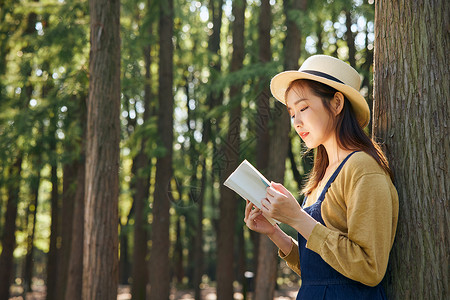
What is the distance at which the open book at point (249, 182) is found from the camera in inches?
93.7

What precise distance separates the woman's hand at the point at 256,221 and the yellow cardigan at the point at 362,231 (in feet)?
1.52

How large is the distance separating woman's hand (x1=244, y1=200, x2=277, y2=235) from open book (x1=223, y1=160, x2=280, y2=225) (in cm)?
23

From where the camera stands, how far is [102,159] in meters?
7.80

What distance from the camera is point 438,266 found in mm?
2535

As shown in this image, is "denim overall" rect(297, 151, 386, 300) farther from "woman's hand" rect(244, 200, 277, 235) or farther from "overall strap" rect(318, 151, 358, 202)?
Answer: "woman's hand" rect(244, 200, 277, 235)

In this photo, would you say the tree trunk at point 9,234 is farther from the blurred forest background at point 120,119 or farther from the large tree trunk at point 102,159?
the large tree trunk at point 102,159

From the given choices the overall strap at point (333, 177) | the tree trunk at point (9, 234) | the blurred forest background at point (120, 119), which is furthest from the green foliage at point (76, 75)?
the overall strap at point (333, 177)

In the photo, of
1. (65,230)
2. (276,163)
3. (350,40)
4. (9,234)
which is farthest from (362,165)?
(9,234)

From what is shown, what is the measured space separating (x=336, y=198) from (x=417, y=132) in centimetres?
63

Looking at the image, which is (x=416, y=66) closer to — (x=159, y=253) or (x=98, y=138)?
(x=98, y=138)

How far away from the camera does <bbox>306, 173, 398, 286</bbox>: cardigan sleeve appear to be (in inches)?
84.7

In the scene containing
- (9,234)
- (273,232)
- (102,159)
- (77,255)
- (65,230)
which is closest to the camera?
(273,232)

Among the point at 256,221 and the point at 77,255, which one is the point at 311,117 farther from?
the point at 77,255

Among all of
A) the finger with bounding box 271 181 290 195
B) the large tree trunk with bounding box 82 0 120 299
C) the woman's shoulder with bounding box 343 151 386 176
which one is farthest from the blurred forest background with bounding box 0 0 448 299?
the woman's shoulder with bounding box 343 151 386 176
